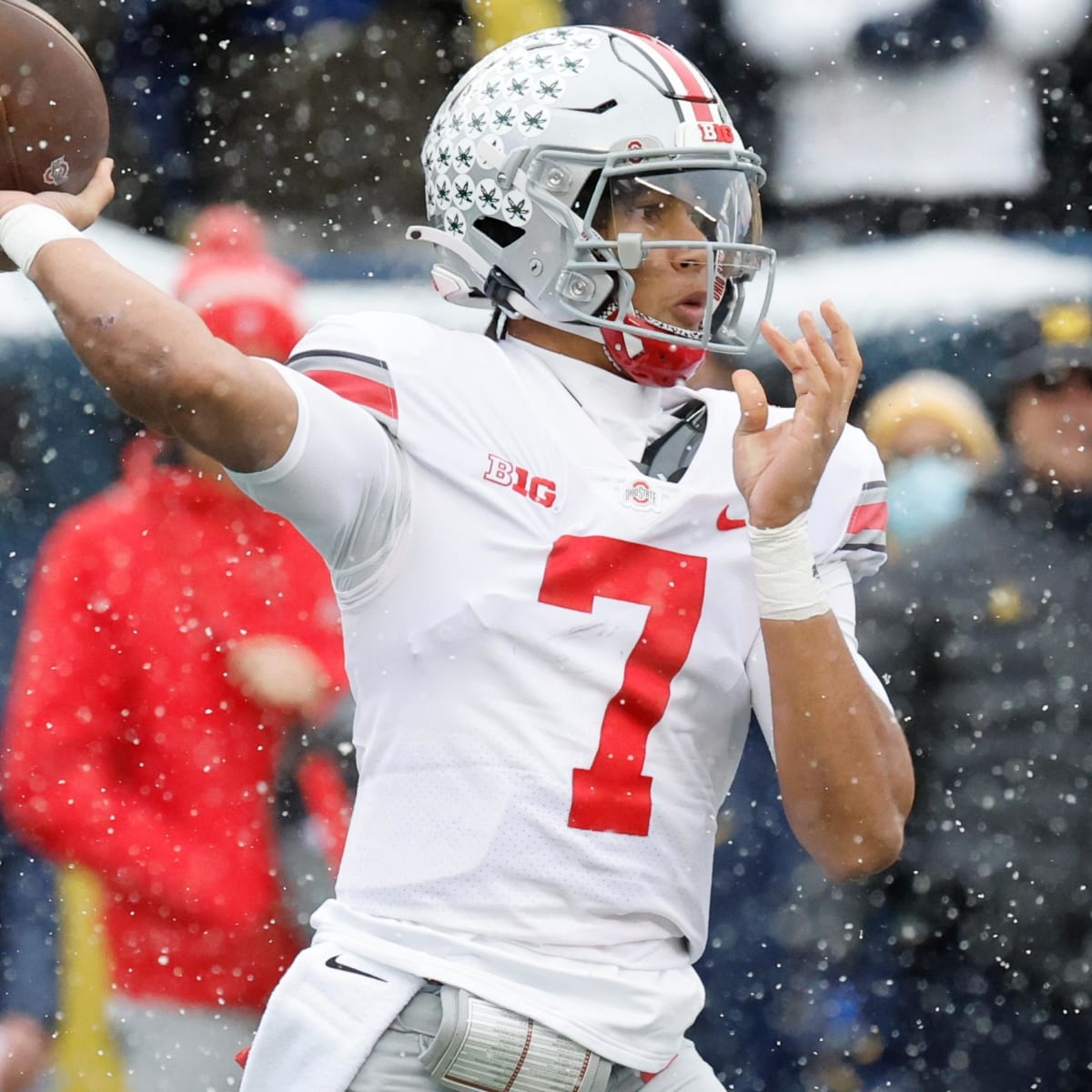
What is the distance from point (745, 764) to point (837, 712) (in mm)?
1880

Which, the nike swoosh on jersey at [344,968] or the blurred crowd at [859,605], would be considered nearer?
the nike swoosh on jersey at [344,968]

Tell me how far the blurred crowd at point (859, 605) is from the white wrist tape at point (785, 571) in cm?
150

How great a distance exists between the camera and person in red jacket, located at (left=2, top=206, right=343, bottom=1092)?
3.32 m

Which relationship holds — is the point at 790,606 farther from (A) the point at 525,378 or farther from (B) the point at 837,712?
(A) the point at 525,378

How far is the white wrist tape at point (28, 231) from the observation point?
6.36ft

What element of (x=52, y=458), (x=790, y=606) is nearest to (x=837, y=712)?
(x=790, y=606)

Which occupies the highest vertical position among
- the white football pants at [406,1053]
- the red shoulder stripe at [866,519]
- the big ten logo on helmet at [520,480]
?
the big ten logo on helmet at [520,480]

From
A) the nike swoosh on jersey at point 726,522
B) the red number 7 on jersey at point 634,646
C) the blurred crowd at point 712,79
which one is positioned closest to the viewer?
the red number 7 on jersey at point 634,646

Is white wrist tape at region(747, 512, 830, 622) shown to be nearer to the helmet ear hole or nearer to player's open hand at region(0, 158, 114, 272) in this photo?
the helmet ear hole

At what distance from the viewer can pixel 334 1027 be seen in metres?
2.02

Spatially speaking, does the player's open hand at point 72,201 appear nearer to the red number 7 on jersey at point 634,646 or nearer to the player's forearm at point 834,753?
the red number 7 on jersey at point 634,646

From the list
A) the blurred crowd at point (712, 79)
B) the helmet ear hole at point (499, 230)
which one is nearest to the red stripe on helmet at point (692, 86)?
the helmet ear hole at point (499, 230)

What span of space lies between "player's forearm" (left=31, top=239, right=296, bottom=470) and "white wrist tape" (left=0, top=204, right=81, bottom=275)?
0.05ft

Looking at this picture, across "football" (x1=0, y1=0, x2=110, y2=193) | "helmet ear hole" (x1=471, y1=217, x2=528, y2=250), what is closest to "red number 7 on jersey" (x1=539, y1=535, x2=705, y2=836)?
"helmet ear hole" (x1=471, y1=217, x2=528, y2=250)
